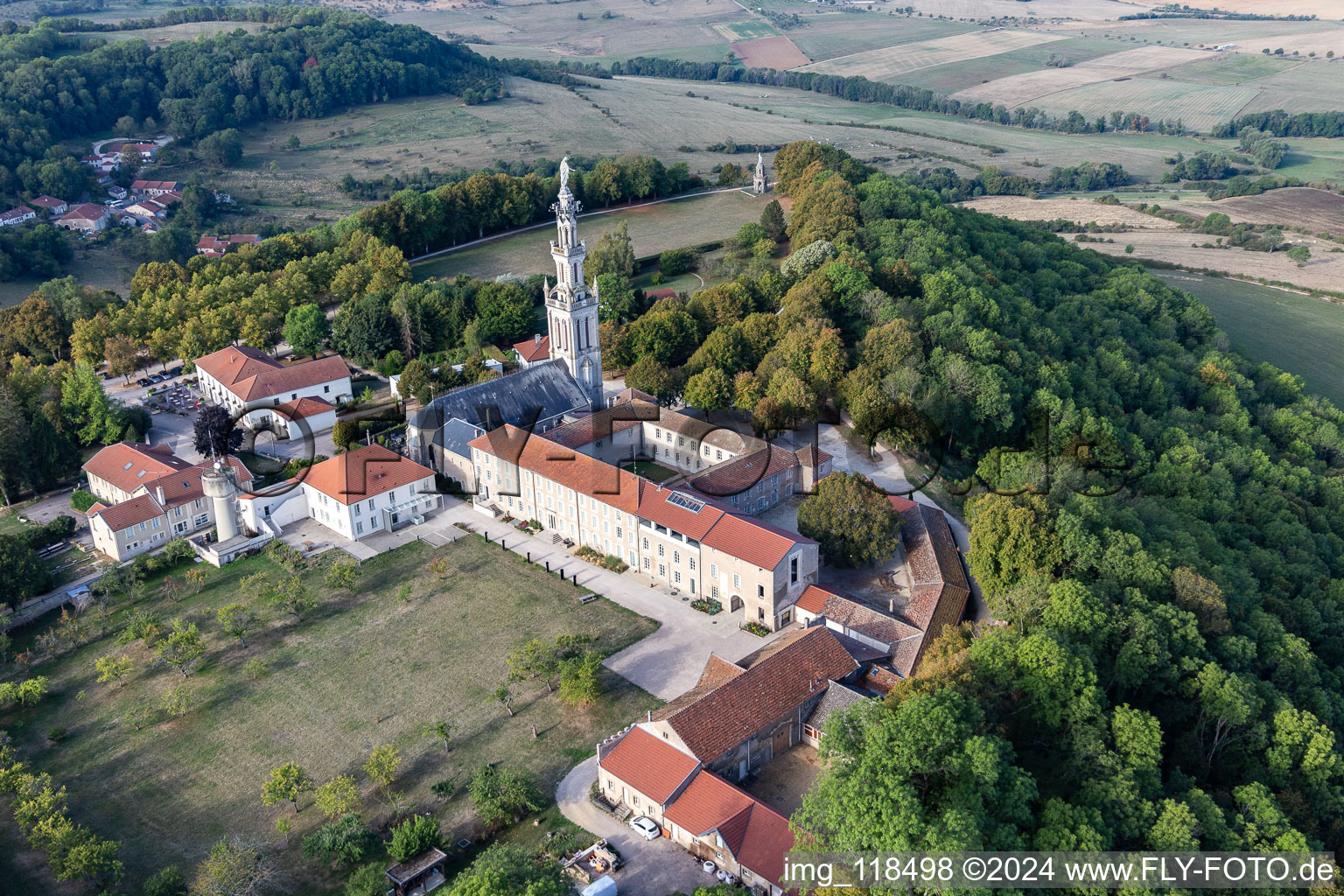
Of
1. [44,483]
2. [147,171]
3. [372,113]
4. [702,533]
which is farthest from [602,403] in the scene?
A: [372,113]

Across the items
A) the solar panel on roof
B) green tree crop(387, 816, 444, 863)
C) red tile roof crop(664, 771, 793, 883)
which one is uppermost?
the solar panel on roof

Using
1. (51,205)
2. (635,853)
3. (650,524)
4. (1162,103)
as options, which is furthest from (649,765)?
(1162,103)

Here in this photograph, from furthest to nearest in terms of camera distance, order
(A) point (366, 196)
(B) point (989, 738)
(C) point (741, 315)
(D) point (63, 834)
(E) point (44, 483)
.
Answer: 1. (A) point (366, 196)
2. (C) point (741, 315)
3. (E) point (44, 483)
4. (D) point (63, 834)
5. (B) point (989, 738)

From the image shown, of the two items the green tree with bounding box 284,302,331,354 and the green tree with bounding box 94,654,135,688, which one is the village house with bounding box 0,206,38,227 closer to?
the green tree with bounding box 284,302,331,354

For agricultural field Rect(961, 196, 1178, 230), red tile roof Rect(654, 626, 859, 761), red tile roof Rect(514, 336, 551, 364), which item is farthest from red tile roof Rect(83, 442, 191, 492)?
agricultural field Rect(961, 196, 1178, 230)

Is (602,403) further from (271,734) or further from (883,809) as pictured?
(883,809)

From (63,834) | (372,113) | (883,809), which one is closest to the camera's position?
(883,809)

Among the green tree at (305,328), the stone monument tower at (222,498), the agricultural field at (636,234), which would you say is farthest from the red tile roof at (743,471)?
the agricultural field at (636,234)

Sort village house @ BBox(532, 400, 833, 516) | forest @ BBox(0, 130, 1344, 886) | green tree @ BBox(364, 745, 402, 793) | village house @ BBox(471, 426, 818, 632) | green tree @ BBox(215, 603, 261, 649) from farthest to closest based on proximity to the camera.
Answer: village house @ BBox(532, 400, 833, 516)
village house @ BBox(471, 426, 818, 632)
green tree @ BBox(215, 603, 261, 649)
green tree @ BBox(364, 745, 402, 793)
forest @ BBox(0, 130, 1344, 886)
